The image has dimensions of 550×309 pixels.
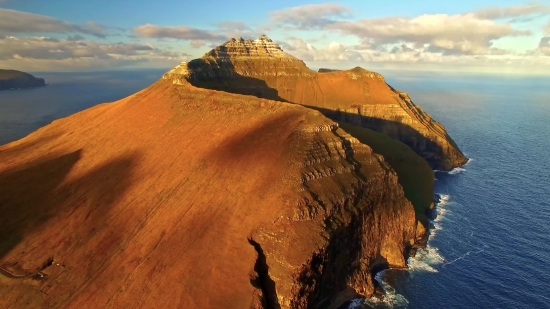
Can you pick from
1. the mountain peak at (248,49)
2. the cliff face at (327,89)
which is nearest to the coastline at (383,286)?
the cliff face at (327,89)

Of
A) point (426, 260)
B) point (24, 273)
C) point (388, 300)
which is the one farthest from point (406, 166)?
point (24, 273)

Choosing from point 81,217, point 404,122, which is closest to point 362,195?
point 81,217

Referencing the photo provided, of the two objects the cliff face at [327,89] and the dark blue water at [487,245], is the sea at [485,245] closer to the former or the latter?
the dark blue water at [487,245]

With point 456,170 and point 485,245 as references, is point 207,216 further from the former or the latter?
point 456,170

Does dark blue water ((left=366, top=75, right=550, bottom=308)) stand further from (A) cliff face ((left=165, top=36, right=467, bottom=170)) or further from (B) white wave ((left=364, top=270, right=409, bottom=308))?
(A) cliff face ((left=165, top=36, right=467, bottom=170))

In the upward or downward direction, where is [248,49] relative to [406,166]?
upward

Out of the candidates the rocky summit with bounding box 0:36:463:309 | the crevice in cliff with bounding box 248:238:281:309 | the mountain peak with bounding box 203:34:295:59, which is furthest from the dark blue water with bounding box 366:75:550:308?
the mountain peak with bounding box 203:34:295:59
